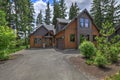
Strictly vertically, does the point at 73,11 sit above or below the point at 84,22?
above

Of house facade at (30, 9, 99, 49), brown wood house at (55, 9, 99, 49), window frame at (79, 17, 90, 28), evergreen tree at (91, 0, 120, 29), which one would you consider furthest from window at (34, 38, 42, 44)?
evergreen tree at (91, 0, 120, 29)

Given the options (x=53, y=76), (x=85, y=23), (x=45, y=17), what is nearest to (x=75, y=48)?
(x=85, y=23)

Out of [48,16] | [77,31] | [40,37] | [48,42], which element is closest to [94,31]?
[77,31]

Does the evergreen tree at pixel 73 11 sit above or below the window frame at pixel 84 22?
above

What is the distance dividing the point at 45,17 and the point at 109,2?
92.1 ft

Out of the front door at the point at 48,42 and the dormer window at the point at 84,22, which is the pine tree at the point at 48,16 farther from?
the dormer window at the point at 84,22

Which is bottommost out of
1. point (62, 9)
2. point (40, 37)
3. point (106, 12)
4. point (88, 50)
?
point (88, 50)

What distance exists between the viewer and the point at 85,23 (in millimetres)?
25219

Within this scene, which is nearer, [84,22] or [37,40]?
[84,22]

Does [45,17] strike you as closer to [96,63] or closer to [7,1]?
[7,1]

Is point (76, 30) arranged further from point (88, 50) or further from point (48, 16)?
point (48, 16)

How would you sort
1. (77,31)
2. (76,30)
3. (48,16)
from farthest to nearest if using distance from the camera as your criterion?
(48,16) → (76,30) → (77,31)

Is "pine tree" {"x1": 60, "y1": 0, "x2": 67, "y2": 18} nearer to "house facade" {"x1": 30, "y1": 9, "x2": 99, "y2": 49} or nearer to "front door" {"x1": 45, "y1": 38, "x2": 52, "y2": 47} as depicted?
"front door" {"x1": 45, "y1": 38, "x2": 52, "y2": 47}

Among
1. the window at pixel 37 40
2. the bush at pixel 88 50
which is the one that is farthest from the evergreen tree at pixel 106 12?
the bush at pixel 88 50
